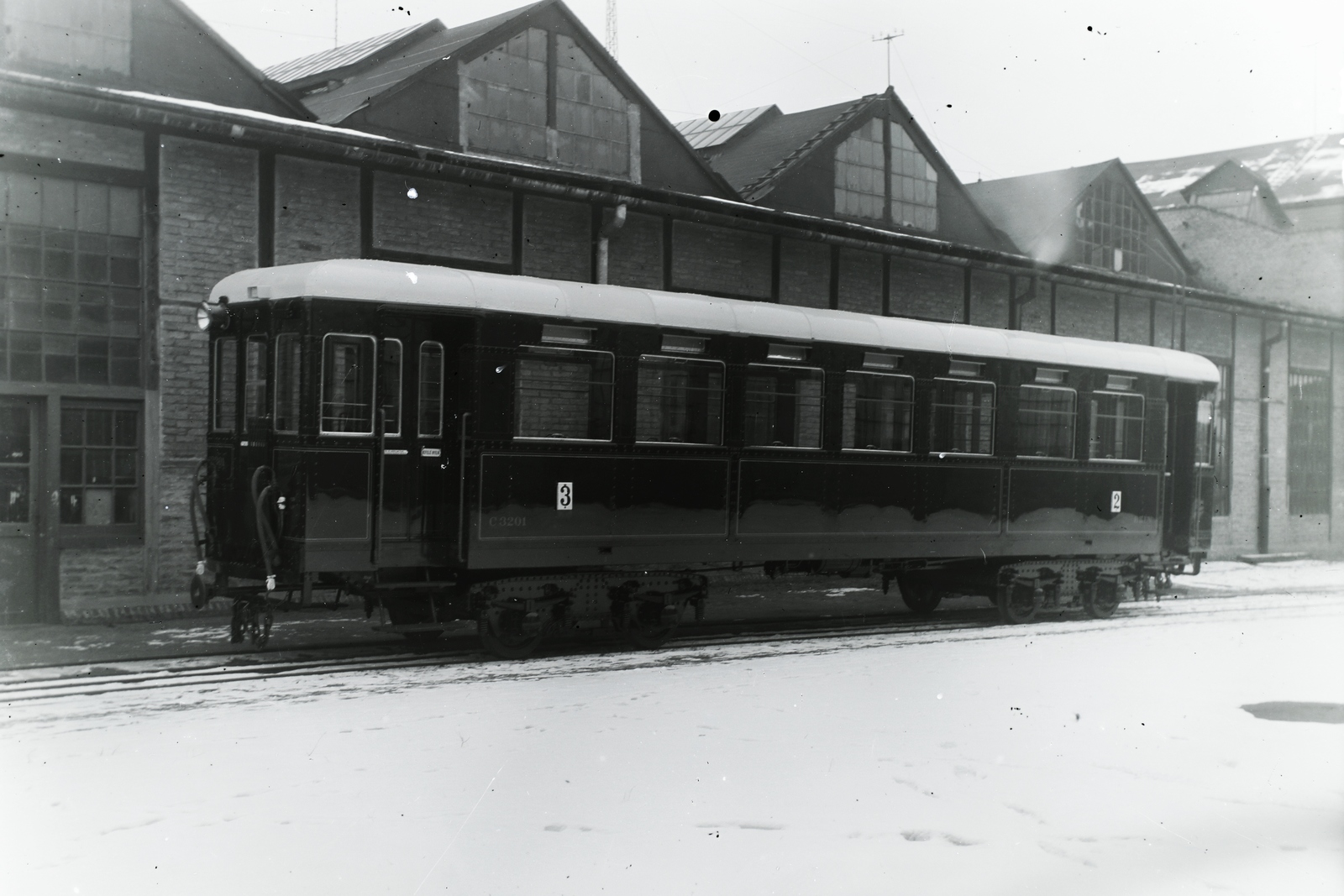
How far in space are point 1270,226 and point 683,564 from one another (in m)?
18.0

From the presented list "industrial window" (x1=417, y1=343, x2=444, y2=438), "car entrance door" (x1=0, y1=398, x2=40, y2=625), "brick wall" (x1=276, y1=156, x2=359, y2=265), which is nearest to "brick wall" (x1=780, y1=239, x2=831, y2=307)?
"brick wall" (x1=276, y1=156, x2=359, y2=265)

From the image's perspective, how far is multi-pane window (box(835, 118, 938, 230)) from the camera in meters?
19.3

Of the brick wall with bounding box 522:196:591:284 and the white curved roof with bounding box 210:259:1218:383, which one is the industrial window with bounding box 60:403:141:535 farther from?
the brick wall with bounding box 522:196:591:284

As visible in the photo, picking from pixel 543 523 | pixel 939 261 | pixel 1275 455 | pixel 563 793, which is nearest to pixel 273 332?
pixel 543 523

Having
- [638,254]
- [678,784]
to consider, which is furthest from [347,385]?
[638,254]

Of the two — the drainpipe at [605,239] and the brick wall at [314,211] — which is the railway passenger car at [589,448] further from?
the drainpipe at [605,239]

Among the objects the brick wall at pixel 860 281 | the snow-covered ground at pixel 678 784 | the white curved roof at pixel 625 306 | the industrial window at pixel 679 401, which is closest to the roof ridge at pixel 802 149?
the brick wall at pixel 860 281

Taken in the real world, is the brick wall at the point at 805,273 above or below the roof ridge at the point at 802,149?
below

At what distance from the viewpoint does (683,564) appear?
36.7ft

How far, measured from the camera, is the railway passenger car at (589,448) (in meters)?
9.58

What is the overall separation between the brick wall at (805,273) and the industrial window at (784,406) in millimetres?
4862

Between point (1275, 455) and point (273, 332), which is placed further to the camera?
point (1275, 455)

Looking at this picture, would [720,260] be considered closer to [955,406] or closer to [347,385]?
[955,406]

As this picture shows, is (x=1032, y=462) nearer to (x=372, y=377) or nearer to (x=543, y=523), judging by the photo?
(x=543, y=523)
